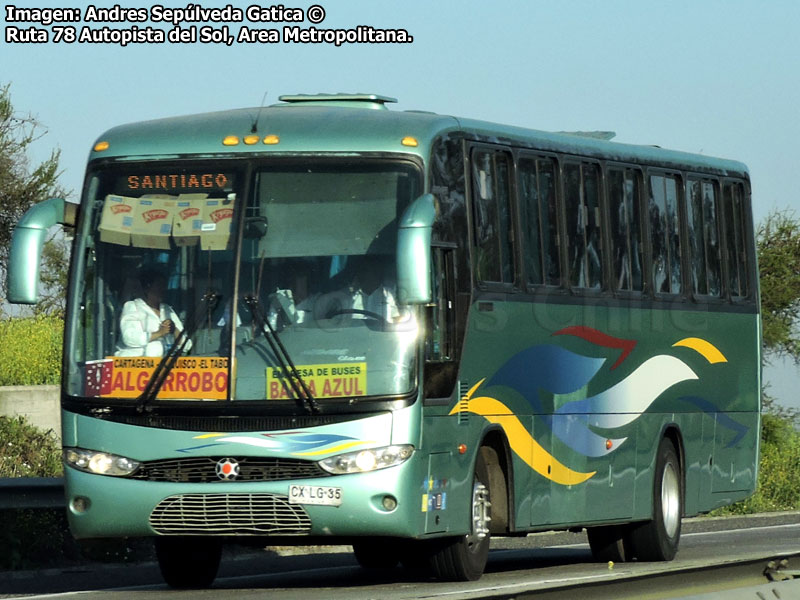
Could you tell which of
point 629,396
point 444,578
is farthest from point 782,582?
point 629,396

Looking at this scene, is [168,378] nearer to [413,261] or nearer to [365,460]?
[365,460]

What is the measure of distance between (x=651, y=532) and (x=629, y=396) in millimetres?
1426

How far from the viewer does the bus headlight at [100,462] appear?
13.5 meters

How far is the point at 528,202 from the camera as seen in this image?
623 inches

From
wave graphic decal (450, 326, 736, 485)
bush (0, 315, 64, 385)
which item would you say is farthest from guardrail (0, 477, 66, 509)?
bush (0, 315, 64, 385)

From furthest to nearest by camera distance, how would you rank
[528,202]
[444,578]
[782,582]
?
[528,202] → [444,578] → [782,582]

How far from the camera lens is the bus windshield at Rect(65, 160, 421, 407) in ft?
43.8

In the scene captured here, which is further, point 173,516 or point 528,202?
point 528,202

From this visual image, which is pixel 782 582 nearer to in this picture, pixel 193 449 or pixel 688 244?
pixel 193 449

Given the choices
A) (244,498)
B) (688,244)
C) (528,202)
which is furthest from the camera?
(688,244)

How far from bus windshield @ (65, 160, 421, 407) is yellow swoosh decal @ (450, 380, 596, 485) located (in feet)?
3.84

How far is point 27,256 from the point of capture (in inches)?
524

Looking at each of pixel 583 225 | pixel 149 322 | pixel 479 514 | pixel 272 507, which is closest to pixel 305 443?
pixel 272 507

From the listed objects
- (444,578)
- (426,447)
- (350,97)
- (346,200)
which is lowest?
(444,578)
